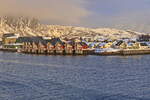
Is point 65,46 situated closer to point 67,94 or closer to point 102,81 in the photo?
point 102,81

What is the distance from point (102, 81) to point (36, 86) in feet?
21.4

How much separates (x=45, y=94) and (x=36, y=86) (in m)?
3.87

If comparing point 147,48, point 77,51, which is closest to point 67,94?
point 77,51

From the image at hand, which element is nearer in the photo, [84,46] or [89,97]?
[89,97]

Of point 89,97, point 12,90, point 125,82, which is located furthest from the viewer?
point 125,82

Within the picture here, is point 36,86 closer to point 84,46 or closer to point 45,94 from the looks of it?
point 45,94

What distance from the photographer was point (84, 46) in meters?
99.6

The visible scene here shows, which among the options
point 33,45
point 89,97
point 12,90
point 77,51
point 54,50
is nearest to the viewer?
point 89,97

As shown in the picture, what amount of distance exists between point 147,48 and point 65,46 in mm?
26877

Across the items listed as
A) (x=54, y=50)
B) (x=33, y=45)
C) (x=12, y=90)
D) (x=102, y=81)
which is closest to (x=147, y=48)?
(x=54, y=50)

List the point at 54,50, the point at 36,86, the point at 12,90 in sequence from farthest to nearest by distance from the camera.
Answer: the point at 54,50
the point at 36,86
the point at 12,90

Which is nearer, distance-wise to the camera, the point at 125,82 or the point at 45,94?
the point at 45,94

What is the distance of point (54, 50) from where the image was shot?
101 m

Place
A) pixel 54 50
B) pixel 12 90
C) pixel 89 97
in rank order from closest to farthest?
pixel 89 97 → pixel 12 90 → pixel 54 50
